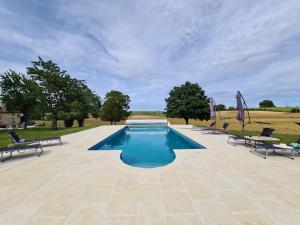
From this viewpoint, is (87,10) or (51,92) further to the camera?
(51,92)

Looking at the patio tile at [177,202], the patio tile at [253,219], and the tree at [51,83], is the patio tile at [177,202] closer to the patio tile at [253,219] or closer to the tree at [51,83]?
the patio tile at [253,219]

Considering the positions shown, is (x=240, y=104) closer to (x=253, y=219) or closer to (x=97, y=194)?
(x=253, y=219)

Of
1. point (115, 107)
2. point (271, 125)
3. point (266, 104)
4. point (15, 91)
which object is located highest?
point (266, 104)

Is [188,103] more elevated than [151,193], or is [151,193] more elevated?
[188,103]

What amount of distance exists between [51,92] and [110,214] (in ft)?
75.8

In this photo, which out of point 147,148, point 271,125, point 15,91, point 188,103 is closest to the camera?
point 147,148

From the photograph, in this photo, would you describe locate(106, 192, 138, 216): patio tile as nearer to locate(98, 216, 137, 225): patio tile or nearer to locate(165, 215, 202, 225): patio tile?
locate(98, 216, 137, 225): patio tile

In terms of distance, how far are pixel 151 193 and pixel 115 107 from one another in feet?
104

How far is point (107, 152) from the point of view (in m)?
7.41

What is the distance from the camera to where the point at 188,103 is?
22.5 m

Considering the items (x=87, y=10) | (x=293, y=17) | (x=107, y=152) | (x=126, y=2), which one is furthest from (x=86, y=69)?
(x=293, y=17)

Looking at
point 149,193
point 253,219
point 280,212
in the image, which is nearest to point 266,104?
point 280,212

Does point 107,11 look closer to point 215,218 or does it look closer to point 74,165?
point 74,165

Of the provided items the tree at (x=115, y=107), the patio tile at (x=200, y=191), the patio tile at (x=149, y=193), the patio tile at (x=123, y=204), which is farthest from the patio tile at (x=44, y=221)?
the tree at (x=115, y=107)
